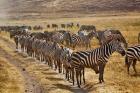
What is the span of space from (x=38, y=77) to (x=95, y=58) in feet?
17.2

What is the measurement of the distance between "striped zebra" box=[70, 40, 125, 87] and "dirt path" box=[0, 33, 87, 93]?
1258 millimetres

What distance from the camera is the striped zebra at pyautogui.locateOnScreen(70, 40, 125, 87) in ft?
76.0

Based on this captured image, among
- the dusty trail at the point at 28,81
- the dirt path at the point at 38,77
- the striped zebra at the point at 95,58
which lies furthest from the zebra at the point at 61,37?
the striped zebra at the point at 95,58

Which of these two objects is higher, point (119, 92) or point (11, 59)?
point (119, 92)

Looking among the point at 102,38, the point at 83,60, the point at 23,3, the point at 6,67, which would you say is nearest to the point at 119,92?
the point at 83,60

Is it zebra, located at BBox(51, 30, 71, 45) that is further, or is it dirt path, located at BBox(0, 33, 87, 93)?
zebra, located at BBox(51, 30, 71, 45)

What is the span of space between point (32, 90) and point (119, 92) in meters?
4.99

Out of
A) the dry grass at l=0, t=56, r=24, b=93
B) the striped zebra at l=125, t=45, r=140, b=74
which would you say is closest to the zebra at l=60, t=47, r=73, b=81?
the dry grass at l=0, t=56, r=24, b=93

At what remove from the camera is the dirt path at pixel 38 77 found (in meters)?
22.4

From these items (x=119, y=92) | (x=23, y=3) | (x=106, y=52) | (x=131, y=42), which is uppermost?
(x=106, y=52)

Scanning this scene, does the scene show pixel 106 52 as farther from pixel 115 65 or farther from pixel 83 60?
pixel 115 65

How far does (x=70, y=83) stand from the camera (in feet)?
79.5

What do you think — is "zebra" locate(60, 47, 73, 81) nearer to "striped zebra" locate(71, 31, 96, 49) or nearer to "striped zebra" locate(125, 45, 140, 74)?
"striped zebra" locate(125, 45, 140, 74)

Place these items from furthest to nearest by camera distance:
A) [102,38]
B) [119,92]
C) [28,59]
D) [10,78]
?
[102,38] → [28,59] → [10,78] → [119,92]
